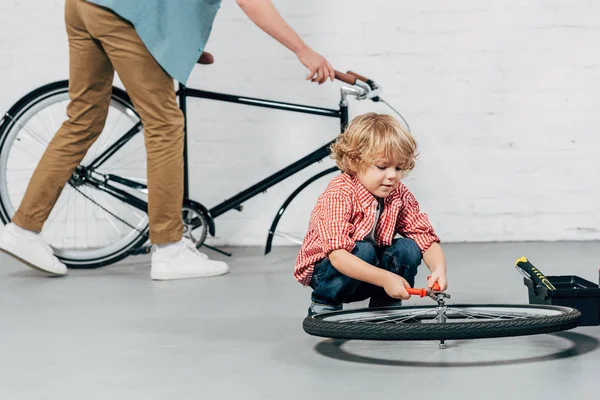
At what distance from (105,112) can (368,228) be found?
4.39 feet

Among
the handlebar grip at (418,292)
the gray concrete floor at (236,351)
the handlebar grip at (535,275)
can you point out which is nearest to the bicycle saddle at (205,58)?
the gray concrete floor at (236,351)

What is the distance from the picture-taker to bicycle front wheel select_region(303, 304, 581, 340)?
6.24ft

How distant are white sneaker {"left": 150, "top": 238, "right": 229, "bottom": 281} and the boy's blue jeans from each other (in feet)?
2.97

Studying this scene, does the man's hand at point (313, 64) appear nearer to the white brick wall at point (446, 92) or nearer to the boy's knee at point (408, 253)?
the boy's knee at point (408, 253)

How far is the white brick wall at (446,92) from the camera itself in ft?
12.9

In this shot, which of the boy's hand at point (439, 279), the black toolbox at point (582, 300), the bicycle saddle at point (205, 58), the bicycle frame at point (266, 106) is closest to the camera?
the boy's hand at point (439, 279)

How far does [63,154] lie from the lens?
3250 mm

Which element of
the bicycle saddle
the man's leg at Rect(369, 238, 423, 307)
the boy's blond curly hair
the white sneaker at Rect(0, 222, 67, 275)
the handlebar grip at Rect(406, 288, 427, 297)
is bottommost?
the handlebar grip at Rect(406, 288, 427, 297)

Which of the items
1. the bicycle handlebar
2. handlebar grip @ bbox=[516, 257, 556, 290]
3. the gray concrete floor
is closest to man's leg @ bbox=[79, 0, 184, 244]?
the gray concrete floor

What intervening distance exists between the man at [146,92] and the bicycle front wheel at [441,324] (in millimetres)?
953

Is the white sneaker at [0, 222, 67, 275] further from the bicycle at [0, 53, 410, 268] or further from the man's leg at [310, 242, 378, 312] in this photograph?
the man's leg at [310, 242, 378, 312]

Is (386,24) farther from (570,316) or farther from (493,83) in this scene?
(570,316)

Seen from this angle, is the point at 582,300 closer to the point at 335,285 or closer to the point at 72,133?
the point at 335,285

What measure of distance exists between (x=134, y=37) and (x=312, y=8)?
112cm
